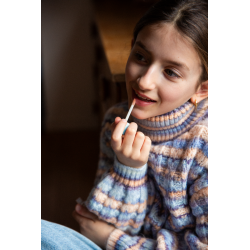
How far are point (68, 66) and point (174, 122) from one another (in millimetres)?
360

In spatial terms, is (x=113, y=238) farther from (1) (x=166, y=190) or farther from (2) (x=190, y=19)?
(2) (x=190, y=19)

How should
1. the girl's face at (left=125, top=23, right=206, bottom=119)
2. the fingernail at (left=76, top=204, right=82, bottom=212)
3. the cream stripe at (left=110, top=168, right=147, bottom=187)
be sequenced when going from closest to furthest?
the girl's face at (left=125, top=23, right=206, bottom=119), the cream stripe at (left=110, top=168, right=147, bottom=187), the fingernail at (left=76, top=204, right=82, bottom=212)

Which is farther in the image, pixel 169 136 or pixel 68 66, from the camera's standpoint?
pixel 68 66

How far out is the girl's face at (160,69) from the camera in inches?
16.7

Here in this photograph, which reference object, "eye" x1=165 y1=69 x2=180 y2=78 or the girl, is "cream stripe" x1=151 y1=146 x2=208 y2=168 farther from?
"eye" x1=165 y1=69 x2=180 y2=78

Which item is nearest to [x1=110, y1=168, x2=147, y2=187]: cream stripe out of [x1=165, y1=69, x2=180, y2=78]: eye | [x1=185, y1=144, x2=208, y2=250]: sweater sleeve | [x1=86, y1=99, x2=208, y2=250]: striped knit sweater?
[x1=86, y1=99, x2=208, y2=250]: striped knit sweater

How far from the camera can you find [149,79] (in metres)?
0.43

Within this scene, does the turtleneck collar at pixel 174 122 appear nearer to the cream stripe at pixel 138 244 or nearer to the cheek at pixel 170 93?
the cheek at pixel 170 93

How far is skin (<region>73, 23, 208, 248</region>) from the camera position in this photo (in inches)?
16.7

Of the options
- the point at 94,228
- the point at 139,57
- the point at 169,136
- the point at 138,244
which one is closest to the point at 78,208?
the point at 94,228

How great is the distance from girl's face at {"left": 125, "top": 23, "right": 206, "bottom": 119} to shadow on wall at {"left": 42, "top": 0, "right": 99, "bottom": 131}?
22 cm

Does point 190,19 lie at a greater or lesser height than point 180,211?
greater

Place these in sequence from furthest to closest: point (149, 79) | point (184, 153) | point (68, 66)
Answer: point (68, 66) → point (184, 153) → point (149, 79)
